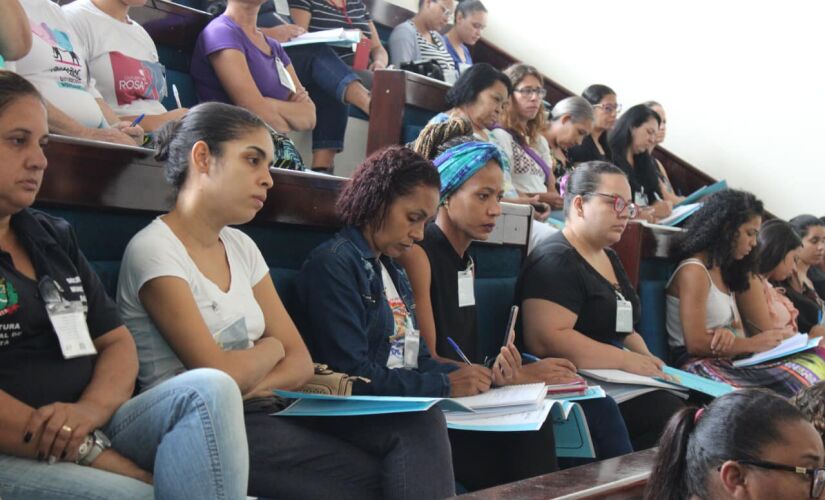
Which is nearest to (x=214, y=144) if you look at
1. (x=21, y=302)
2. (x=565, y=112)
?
(x=21, y=302)

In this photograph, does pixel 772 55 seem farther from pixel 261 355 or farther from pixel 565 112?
pixel 261 355

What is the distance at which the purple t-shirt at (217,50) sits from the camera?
9.44ft

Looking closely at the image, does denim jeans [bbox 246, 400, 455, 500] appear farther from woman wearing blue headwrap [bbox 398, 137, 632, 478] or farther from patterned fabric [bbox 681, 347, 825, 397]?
patterned fabric [bbox 681, 347, 825, 397]

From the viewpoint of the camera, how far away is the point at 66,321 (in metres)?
1.39

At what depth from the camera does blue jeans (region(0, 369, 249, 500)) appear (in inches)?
48.4

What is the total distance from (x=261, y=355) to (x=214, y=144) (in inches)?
15.5

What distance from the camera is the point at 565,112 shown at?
4215mm

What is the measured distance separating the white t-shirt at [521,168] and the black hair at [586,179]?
800 mm

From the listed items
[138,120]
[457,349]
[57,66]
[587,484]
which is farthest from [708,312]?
[57,66]

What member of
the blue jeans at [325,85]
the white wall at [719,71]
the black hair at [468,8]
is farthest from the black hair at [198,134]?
the white wall at [719,71]

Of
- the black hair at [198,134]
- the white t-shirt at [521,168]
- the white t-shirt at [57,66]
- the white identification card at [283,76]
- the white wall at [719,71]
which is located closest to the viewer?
the black hair at [198,134]

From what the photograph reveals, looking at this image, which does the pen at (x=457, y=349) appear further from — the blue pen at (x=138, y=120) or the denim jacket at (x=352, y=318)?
the blue pen at (x=138, y=120)

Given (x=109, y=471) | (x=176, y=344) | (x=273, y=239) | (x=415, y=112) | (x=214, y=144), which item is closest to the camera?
(x=109, y=471)

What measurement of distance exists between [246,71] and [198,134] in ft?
3.93
